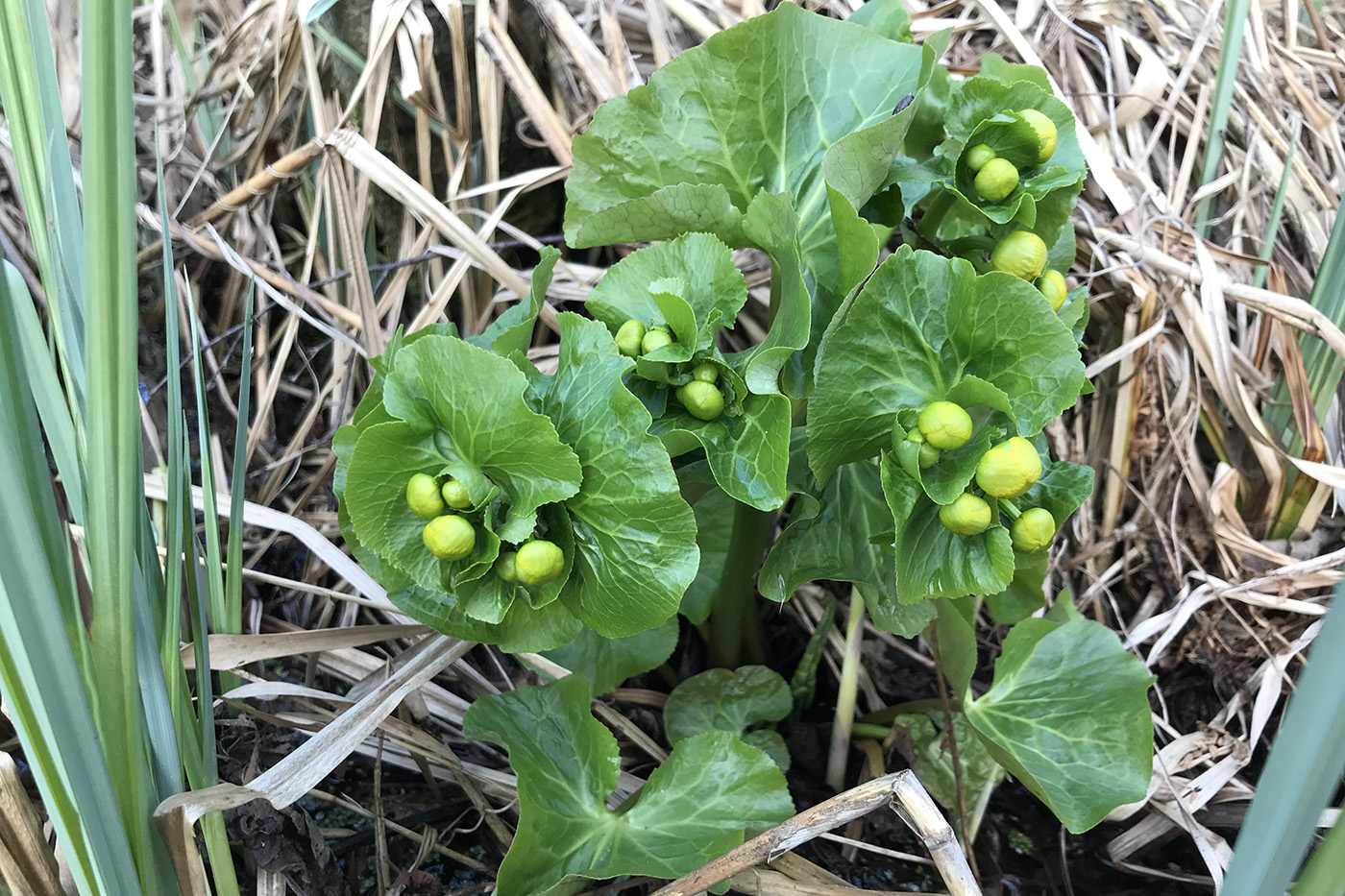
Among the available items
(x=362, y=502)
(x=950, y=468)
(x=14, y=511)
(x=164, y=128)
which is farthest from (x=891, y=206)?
(x=164, y=128)

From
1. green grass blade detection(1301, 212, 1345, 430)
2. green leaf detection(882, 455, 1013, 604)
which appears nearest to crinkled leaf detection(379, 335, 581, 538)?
green leaf detection(882, 455, 1013, 604)

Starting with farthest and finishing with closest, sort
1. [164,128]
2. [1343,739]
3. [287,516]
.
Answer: [164,128]
[287,516]
[1343,739]

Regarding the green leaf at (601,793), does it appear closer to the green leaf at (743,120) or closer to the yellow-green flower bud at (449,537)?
the yellow-green flower bud at (449,537)

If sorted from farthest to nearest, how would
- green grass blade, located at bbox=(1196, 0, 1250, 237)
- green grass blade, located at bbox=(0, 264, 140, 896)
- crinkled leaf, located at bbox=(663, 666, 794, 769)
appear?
green grass blade, located at bbox=(1196, 0, 1250, 237) → crinkled leaf, located at bbox=(663, 666, 794, 769) → green grass blade, located at bbox=(0, 264, 140, 896)

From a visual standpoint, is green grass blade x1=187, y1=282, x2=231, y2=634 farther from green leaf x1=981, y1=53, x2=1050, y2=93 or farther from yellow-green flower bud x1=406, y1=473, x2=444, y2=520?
green leaf x1=981, y1=53, x2=1050, y2=93

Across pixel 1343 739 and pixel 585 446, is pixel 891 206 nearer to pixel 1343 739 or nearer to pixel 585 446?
pixel 585 446

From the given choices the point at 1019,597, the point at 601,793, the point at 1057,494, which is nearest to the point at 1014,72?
the point at 1057,494
